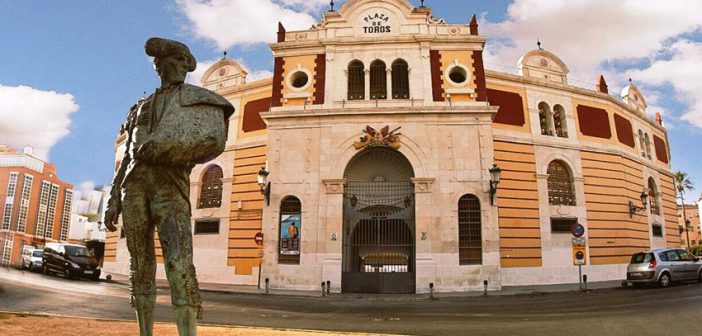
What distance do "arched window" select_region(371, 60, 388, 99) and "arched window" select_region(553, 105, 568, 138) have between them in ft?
32.8

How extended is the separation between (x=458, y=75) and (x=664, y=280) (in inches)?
469

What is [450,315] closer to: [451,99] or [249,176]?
[451,99]

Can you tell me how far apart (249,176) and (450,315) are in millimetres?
15439

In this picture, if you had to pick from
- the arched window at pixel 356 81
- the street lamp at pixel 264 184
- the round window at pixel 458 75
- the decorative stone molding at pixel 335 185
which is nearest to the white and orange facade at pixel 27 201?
the street lamp at pixel 264 184

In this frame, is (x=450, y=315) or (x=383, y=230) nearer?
(x=450, y=315)

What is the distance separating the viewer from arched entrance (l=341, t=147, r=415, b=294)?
1791 centimetres

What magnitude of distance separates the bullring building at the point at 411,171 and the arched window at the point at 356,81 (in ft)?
0.28

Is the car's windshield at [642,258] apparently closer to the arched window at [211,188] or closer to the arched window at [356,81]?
the arched window at [356,81]

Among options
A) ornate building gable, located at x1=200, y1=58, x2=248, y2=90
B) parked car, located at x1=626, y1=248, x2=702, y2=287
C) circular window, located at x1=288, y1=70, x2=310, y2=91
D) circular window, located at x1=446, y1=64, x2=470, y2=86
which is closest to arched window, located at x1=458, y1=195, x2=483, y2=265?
circular window, located at x1=446, y1=64, x2=470, y2=86

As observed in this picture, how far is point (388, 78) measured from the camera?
20.4m

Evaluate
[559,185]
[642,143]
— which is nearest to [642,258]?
[559,185]

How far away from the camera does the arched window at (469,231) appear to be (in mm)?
18109

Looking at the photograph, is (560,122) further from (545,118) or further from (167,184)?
(167,184)

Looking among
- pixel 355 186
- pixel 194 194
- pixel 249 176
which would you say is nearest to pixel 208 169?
pixel 194 194
